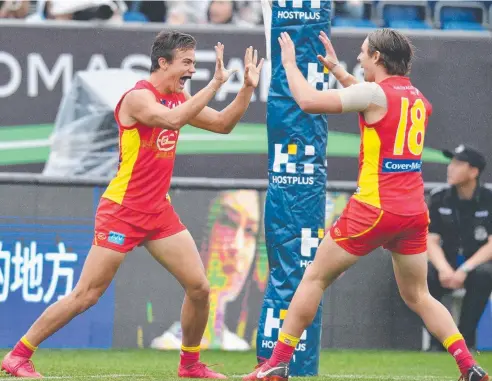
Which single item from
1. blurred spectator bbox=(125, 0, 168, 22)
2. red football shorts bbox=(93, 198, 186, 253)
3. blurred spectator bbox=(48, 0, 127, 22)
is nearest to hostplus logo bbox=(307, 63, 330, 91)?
red football shorts bbox=(93, 198, 186, 253)

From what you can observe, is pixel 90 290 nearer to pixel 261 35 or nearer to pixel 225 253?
pixel 225 253

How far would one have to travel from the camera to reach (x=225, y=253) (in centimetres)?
1066

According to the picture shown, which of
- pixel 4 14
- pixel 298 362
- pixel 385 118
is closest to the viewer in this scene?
pixel 385 118

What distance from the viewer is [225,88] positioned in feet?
37.5

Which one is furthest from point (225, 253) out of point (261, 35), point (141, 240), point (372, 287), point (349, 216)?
point (349, 216)

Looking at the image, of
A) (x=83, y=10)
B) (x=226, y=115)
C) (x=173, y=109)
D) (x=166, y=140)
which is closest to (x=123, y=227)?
(x=166, y=140)

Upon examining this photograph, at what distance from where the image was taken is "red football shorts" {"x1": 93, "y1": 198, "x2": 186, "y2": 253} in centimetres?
762

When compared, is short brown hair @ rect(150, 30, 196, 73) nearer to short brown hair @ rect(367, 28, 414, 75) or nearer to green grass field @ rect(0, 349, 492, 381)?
short brown hair @ rect(367, 28, 414, 75)

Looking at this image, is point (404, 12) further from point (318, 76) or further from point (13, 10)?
point (318, 76)

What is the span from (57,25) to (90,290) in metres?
4.25

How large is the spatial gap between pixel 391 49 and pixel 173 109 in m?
1.34

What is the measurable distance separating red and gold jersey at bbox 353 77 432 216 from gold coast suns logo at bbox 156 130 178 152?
4.21ft

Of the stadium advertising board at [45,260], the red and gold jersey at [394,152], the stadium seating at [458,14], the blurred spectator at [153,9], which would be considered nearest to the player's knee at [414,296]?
the red and gold jersey at [394,152]

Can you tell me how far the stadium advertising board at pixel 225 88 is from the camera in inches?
442
